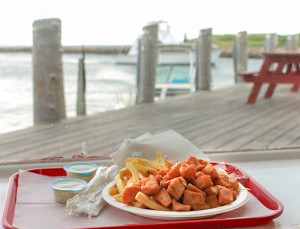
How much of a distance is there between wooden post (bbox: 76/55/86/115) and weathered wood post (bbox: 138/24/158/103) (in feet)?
2.26

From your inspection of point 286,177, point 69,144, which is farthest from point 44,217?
point 69,144

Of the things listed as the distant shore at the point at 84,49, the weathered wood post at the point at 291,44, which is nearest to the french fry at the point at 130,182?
the distant shore at the point at 84,49

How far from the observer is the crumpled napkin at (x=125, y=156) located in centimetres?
79

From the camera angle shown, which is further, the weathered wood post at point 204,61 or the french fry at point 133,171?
the weathered wood post at point 204,61

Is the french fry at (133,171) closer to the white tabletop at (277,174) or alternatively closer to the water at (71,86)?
the white tabletop at (277,174)

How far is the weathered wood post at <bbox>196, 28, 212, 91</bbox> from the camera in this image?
5.46 metres

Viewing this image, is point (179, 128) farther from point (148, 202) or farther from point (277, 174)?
point (148, 202)

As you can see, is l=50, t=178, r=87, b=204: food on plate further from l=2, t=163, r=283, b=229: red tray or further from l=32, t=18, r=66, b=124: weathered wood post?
l=32, t=18, r=66, b=124: weathered wood post

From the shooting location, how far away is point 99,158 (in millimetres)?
1204

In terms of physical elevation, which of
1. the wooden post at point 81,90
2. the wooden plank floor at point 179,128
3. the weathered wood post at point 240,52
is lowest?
the wooden plank floor at point 179,128

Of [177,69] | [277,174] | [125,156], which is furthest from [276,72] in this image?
[125,156]

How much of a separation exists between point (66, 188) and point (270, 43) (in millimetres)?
3303

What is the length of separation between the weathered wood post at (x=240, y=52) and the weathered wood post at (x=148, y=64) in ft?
3.62

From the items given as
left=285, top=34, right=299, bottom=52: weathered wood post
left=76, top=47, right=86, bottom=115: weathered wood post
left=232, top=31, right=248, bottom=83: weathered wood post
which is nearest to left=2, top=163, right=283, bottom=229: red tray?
left=76, top=47, right=86, bottom=115: weathered wood post
